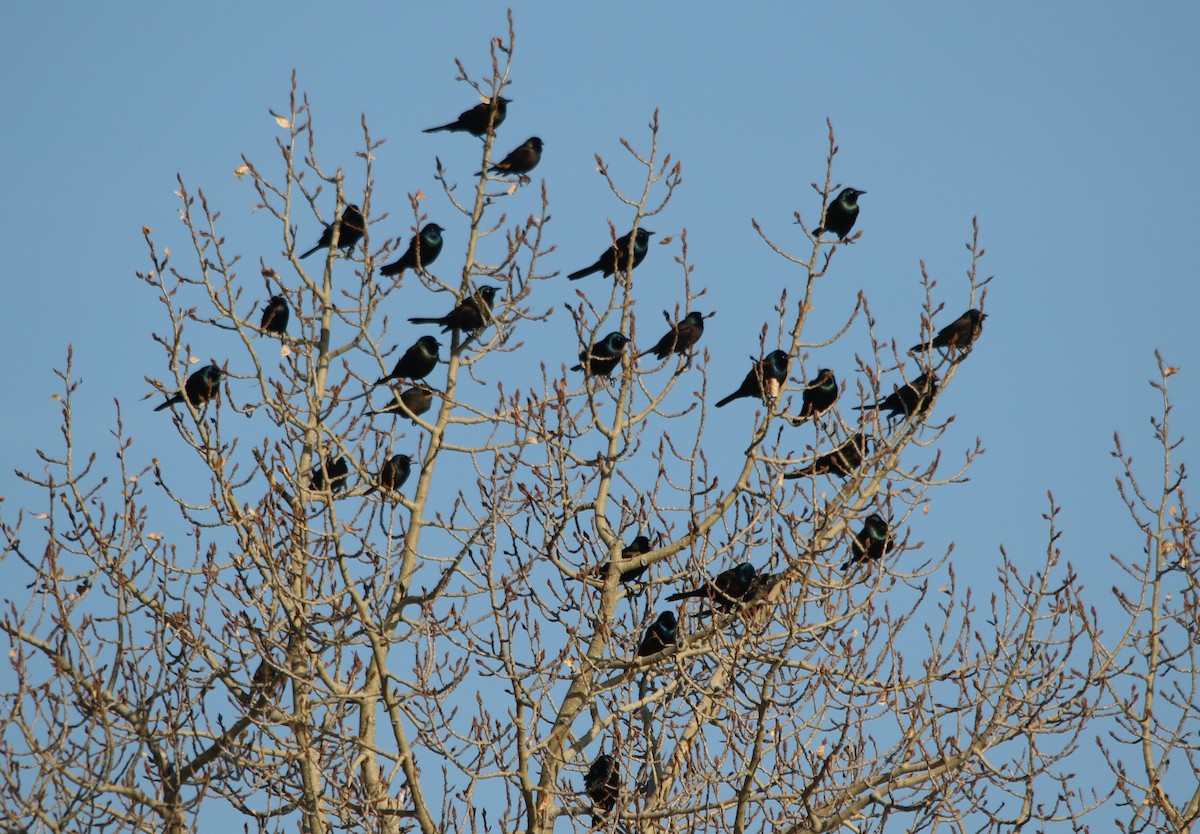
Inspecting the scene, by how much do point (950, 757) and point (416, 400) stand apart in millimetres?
4922

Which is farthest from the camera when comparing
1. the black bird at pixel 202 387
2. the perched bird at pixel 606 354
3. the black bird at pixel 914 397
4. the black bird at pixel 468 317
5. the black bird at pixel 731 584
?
the black bird at pixel 468 317

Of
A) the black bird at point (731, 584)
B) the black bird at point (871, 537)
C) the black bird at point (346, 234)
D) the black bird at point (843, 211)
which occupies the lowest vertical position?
the black bird at point (731, 584)

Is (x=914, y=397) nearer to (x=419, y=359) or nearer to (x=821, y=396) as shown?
(x=821, y=396)

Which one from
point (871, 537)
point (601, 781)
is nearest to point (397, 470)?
point (601, 781)

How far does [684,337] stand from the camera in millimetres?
9930

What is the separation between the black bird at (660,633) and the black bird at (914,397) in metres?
1.79

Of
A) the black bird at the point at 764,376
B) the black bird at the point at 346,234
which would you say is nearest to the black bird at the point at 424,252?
the black bird at the point at 346,234

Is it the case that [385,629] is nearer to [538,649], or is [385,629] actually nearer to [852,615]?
[538,649]

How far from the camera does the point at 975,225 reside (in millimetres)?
7512

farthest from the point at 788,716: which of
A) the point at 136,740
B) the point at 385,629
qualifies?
the point at 136,740

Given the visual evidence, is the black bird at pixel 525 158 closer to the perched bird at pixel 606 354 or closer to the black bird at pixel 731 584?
the perched bird at pixel 606 354

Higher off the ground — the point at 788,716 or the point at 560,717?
the point at 560,717

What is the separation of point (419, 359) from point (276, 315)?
4.14ft

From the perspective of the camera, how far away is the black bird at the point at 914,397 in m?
7.57
